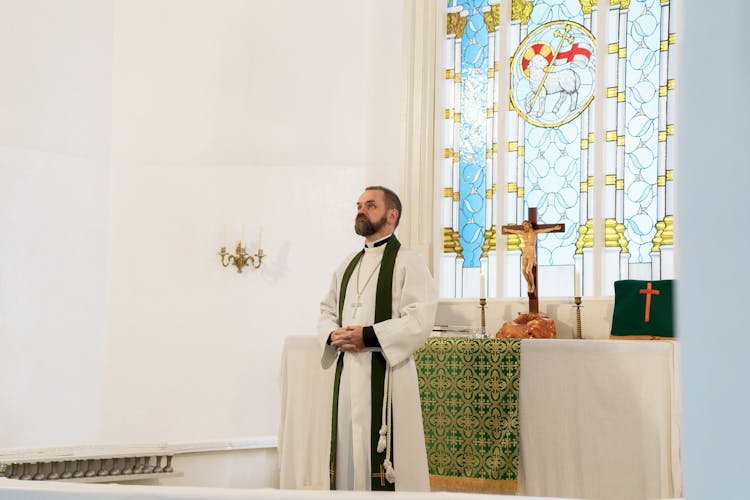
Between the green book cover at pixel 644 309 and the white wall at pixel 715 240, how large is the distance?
543 cm

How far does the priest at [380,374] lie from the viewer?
15.2 feet

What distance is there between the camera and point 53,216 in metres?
7.97

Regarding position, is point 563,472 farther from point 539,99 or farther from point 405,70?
point 405,70

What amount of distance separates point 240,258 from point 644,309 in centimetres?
381

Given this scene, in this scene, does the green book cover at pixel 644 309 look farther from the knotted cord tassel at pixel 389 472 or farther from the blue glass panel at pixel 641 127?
the knotted cord tassel at pixel 389 472

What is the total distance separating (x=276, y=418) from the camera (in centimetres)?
812

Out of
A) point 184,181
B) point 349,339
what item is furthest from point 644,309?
point 184,181

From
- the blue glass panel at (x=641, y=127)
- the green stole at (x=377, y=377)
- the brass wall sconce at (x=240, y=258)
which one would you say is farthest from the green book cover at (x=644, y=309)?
the brass wall sconce at (x=240, y=258)

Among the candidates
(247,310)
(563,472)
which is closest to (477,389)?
(563,472)

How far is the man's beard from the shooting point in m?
5.02

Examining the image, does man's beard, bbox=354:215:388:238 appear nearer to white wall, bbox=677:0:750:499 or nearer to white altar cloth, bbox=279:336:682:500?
white altar cloth, bbox=279:336:682:500

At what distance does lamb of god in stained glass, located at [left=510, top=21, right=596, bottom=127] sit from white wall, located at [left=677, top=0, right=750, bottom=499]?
7.20 m

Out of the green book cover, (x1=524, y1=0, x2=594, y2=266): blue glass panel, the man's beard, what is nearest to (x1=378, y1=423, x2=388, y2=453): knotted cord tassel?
the man's beard

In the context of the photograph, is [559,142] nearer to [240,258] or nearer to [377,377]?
[240,258]
